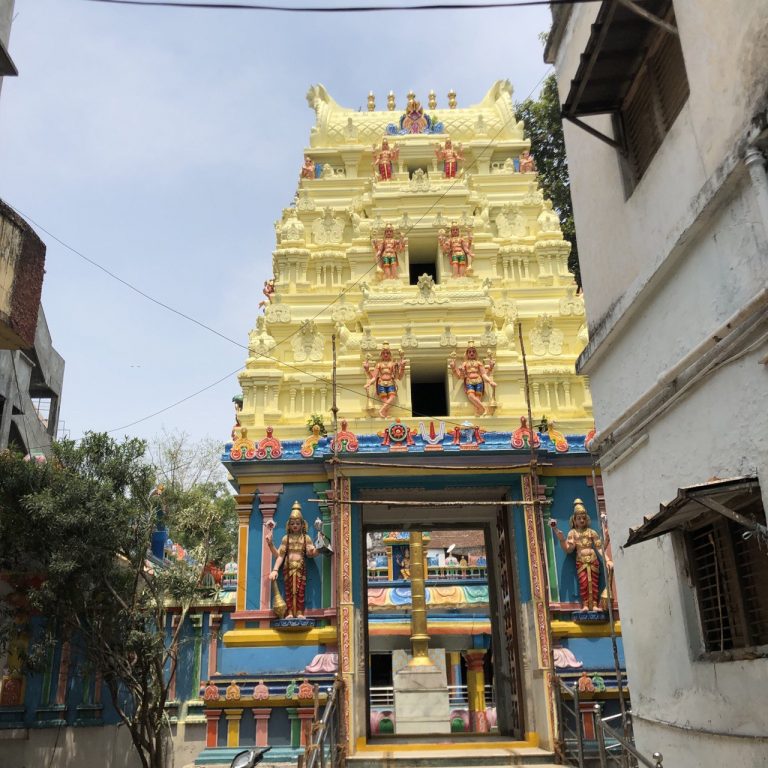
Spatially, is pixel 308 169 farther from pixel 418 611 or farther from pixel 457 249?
pixel 418 611

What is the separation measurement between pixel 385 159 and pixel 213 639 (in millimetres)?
10625

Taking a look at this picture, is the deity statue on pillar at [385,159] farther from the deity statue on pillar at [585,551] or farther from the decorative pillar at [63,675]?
the decorative pillar at [63,675]

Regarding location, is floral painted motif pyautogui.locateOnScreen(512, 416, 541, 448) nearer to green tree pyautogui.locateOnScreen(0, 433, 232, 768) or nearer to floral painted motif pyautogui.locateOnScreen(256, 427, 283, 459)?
floral painted motif pyautogui.locateOnScreen(256, 427, 283, 459)

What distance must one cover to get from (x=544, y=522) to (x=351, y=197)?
8643 mm

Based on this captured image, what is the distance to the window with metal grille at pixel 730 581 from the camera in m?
5.02

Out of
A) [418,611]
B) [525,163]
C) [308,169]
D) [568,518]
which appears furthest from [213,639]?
[525,163]

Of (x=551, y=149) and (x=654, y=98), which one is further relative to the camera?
(x=551, y=149)

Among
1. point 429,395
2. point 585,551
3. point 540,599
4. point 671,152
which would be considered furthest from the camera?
point 429,395

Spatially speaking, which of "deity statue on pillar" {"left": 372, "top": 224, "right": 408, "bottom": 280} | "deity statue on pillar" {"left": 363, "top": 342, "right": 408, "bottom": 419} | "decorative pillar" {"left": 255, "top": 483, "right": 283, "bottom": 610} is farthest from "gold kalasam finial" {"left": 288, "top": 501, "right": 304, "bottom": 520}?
"deity statue on pillar" {"left": 372, "top": 224, "right": 408, "bottom": 280}

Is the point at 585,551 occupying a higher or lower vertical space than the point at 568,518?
lower

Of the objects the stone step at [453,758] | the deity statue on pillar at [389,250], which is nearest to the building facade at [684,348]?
the stone step at [453,758]

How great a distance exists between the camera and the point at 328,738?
9898 mm

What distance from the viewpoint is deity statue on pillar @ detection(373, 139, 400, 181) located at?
17.0m

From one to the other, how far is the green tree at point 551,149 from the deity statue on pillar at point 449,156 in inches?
345
